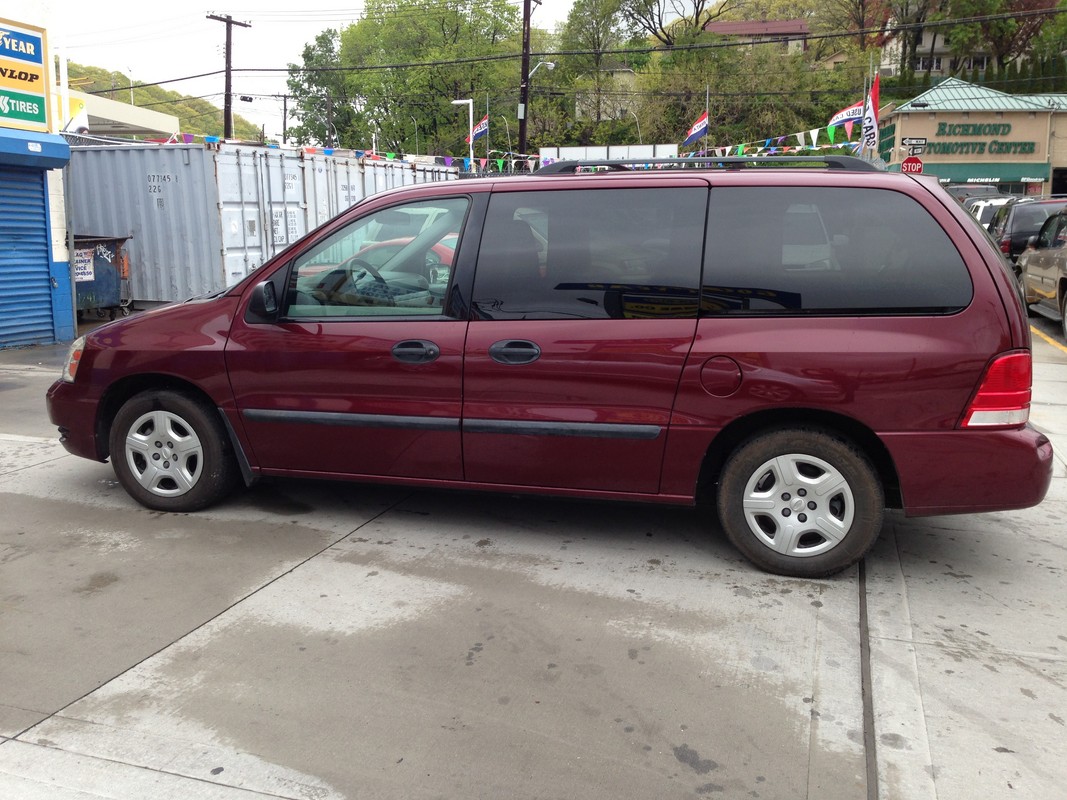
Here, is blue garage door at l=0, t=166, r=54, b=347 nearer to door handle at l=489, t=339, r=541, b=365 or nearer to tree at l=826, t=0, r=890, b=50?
Answer: door handle at l=489, t=339, r=541, b=365

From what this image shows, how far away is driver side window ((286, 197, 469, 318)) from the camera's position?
4.62 metres

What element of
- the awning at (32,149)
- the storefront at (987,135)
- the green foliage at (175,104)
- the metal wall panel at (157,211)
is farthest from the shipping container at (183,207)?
the green foliage at (175,104)

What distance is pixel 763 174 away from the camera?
426 cm

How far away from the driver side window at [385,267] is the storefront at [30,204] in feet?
26.3

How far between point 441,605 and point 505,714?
0.93m

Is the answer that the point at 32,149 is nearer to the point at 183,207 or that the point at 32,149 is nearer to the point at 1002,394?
the point at 183,207

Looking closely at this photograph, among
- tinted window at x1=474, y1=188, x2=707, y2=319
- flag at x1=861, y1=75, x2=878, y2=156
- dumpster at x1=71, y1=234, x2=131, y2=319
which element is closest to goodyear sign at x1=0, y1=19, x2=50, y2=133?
dumpster at x1=71, y1=234, x2=131, y2=319

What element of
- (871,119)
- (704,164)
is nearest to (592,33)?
(871,119)

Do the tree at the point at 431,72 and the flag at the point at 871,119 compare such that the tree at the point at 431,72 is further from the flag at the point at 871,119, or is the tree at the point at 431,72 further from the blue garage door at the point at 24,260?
the blue garage door at the point at 24,260

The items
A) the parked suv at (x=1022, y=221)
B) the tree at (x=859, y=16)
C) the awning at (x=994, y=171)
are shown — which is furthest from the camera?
the tree at (x=859, y=16)

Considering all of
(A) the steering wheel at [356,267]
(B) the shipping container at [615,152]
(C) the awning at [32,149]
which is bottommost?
(A) the steering wheel at [356,267]

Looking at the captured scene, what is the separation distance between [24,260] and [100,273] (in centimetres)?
278

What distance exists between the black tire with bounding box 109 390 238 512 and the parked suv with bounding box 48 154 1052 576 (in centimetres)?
3

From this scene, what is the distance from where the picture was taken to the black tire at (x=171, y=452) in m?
5.04
